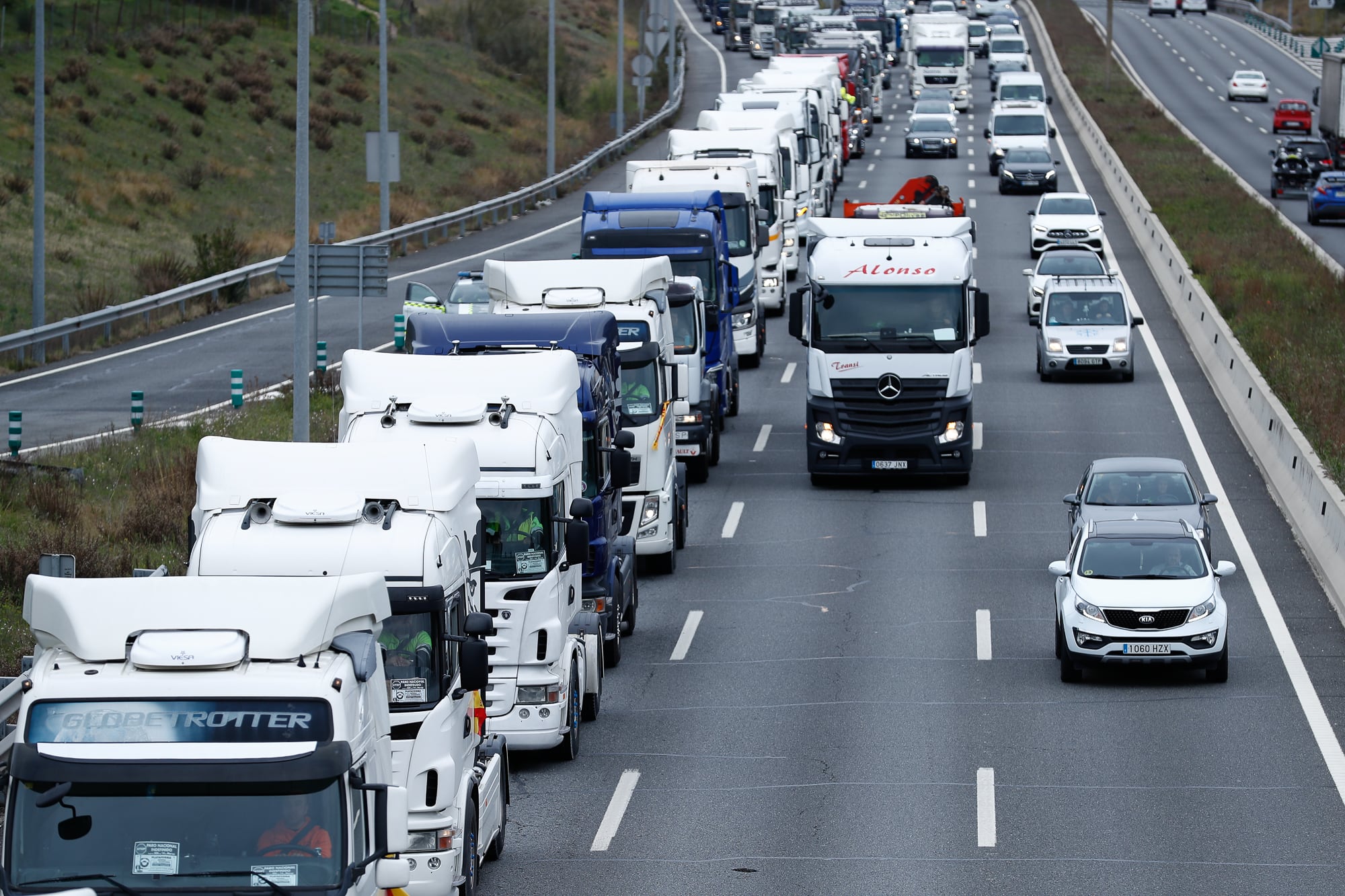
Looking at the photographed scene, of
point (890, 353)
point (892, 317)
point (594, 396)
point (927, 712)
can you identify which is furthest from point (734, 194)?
point (927, 712)

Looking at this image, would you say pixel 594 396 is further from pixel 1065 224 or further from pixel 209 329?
pixel 1065 224

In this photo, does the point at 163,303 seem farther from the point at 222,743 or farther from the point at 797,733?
the point at 222,743

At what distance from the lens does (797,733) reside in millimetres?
18516

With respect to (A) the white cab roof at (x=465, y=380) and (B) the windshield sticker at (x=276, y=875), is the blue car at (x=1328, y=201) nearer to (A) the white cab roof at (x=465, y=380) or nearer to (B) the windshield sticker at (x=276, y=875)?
(A) the white cab roof at (x=465, y=380)

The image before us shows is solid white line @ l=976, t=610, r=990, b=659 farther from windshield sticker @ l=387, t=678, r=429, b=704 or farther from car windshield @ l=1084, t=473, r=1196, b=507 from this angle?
A: windshield sticker @ l=387, t=678, r=429, b=704

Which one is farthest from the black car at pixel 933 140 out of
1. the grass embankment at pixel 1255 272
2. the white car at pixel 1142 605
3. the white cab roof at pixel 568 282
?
the white car at pixel 1142 605

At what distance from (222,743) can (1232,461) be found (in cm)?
2368

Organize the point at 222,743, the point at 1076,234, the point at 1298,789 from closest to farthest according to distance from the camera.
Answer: the point at 222,743 < the point at 1298,789 < the point at 1076,234

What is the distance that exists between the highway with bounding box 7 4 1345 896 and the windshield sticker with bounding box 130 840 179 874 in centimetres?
478

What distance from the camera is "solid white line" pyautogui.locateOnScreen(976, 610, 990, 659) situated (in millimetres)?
21328

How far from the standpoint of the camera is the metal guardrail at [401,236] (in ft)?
125

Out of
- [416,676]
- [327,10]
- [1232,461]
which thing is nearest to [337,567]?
[416,676]

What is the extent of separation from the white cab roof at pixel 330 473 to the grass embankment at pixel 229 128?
30.9 meters

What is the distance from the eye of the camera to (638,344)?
24078 millimetres
